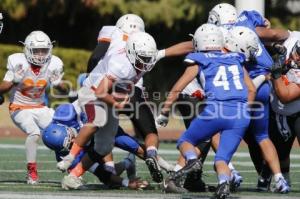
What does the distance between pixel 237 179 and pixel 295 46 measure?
4.52 ft

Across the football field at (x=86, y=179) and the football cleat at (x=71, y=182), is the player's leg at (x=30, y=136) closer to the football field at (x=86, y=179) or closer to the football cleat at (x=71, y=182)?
the football field at (x=86, y=179)

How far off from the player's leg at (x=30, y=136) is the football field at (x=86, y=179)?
0.12 meters

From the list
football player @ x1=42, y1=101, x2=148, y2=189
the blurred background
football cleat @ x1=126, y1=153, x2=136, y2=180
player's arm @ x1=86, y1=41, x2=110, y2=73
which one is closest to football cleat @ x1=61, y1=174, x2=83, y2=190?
football player @ x1=42, y1=101, x2=148, y2=189

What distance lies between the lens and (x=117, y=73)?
897 cm

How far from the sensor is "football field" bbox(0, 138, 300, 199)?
8578 millimetres

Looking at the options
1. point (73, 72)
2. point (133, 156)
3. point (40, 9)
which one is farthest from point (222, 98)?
point (40, 9)

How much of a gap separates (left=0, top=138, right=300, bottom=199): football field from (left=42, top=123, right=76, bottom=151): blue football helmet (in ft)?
1.24

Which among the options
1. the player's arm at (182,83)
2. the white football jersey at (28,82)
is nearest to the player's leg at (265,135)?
the player's arm at (182,83)

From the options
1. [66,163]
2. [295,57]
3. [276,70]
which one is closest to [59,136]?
[66,163]

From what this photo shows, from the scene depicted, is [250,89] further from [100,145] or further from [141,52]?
[100,145]

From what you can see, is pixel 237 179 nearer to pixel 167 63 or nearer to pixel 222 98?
pixel 222 98

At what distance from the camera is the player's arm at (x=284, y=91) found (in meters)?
9.23

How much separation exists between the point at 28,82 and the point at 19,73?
188 millimetres

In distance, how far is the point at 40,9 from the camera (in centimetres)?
2200
